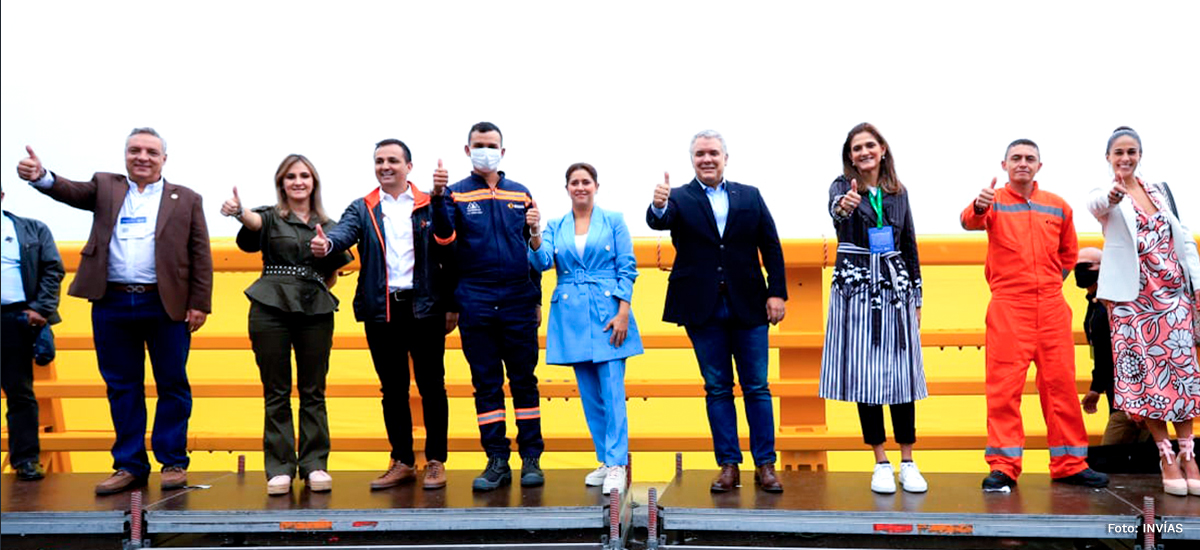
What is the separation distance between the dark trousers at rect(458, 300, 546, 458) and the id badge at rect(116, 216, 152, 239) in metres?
1.35

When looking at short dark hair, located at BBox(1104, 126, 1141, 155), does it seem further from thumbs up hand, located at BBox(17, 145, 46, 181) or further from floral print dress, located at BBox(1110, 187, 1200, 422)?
thumbs up hand, located at BBox(17, 145, 46, 181)

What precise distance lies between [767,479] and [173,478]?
236 centimetres

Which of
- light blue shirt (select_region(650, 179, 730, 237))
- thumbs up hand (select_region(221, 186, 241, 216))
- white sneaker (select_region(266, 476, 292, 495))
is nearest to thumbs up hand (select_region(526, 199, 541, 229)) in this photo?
light blue shirt (select_region(650, 179, 730, 237))

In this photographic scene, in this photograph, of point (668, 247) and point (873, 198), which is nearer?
point (873, 198)

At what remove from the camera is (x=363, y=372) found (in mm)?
6500

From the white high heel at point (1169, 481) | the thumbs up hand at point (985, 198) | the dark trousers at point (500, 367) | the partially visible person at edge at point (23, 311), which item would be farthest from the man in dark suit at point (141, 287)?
the white high heel at point (1169, 481)

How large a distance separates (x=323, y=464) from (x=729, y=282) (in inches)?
69.2

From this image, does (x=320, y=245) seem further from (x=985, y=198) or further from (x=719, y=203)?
(x=985, y=198)

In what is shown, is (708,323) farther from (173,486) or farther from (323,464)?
(173,486)

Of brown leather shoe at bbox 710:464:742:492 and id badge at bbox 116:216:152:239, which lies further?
id badge at bbox 116:216:152:239

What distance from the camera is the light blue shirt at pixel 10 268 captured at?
4.54 meters

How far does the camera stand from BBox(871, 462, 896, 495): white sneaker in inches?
143

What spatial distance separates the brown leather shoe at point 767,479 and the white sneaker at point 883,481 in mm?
341

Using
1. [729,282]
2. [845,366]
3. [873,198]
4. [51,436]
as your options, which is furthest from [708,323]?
[51,436]
